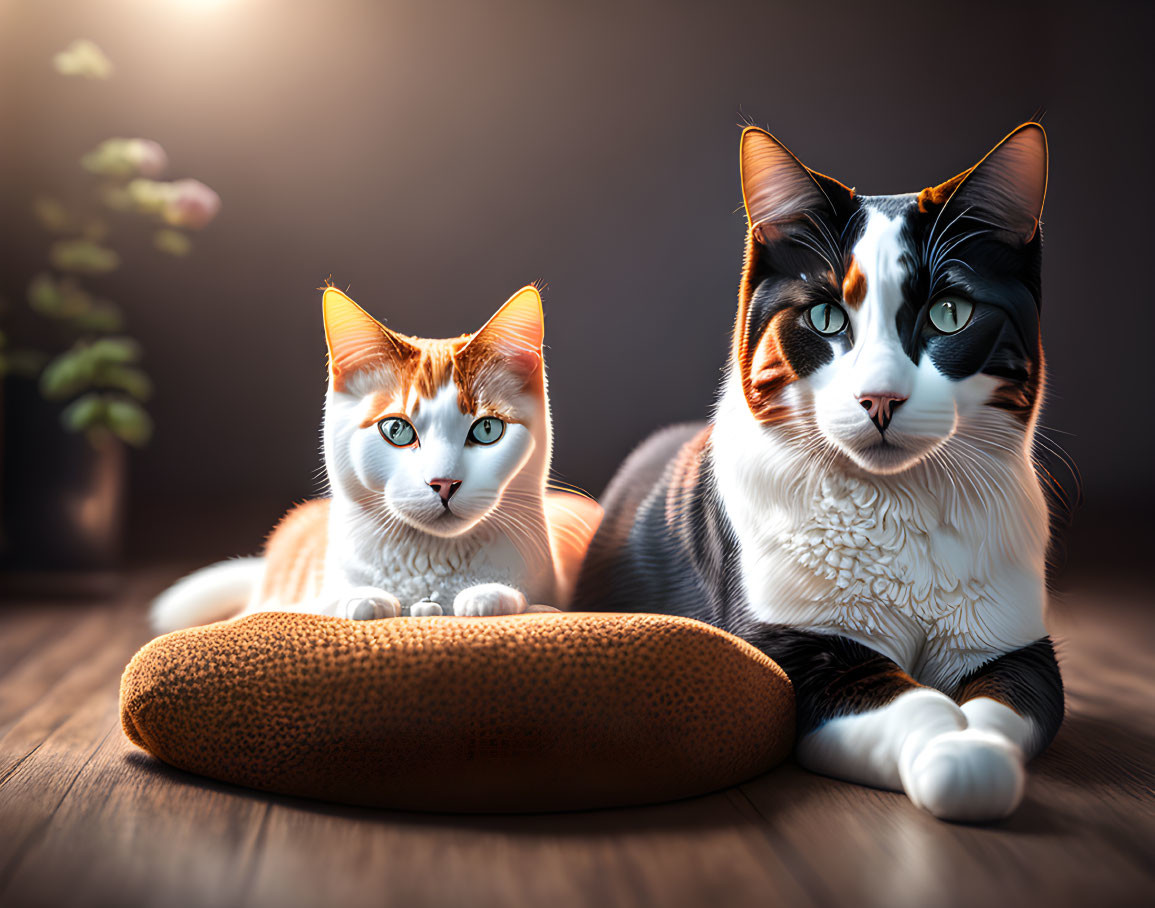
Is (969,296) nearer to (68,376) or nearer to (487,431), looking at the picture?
(487,431)

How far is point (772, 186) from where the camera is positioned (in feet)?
3.27

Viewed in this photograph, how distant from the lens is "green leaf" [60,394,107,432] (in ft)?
6.33

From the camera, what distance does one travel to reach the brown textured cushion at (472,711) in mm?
819

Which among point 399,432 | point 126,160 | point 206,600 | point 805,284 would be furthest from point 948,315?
point 126,160

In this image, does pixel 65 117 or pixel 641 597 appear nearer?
pixel 641 597

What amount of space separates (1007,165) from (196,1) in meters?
2.19

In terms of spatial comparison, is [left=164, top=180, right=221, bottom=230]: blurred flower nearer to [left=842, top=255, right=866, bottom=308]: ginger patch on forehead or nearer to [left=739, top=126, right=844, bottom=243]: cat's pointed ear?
[left=739, top=126, right=844, bottom=243]: cat's pointed ear

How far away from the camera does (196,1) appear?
2.48 m

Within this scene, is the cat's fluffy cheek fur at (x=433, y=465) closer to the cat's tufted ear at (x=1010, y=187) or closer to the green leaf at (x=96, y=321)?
the cat's tufted ear at (x=1010, y=187)

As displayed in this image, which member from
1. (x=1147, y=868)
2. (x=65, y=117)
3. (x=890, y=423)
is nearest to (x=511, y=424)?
(x=890, y=423)

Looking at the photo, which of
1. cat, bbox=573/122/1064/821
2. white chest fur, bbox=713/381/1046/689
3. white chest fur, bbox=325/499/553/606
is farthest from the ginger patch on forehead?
white chest fur, bbox=325/499/553/606

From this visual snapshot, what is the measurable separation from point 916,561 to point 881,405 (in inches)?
6.7

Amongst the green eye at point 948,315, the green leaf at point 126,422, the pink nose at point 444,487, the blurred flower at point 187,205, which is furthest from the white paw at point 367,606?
the blurred flower at point 187,205

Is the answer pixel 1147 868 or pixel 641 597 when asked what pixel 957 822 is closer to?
pixel 1147 868
